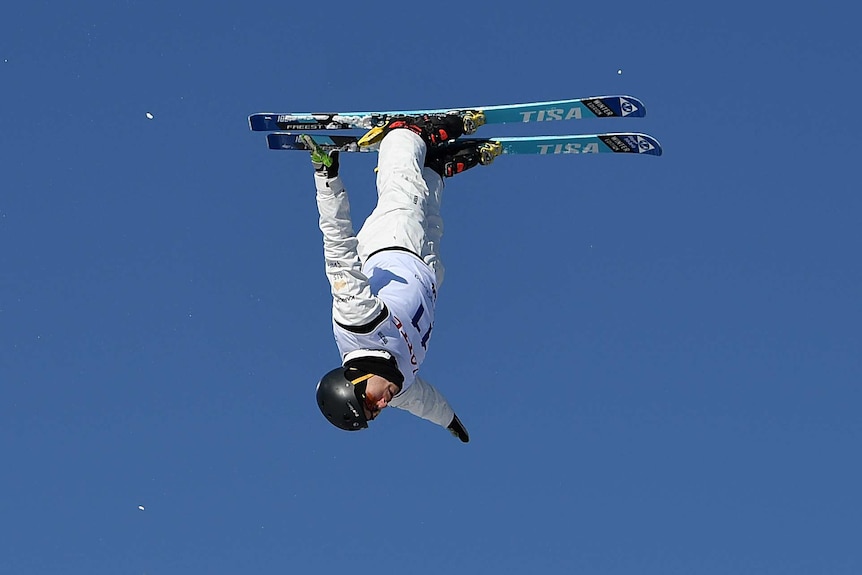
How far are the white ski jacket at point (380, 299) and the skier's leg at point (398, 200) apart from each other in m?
0.17

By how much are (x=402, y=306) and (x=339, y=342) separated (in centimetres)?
70

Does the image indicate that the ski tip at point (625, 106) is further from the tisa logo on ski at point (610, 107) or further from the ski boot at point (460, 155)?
the ski boot at point (460, 155)

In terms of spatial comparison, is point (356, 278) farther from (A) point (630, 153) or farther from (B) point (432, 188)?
(A) point (630, 153)

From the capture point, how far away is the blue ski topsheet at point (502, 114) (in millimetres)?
13984

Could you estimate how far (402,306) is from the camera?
11.6 meters

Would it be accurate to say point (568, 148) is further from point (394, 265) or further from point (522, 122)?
point (394, 265)

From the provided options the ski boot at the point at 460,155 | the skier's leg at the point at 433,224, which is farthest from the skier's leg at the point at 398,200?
the ski boot at the point at 460,155

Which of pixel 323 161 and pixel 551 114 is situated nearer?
pixel 323 161

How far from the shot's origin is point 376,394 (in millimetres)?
11195

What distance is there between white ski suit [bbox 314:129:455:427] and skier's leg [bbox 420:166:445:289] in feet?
0.03

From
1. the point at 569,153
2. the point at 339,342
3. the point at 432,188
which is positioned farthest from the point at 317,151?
the point at 569,153

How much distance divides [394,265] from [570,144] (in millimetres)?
3801

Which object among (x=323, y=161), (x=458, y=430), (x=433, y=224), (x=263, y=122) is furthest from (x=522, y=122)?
(x=323, y=161)

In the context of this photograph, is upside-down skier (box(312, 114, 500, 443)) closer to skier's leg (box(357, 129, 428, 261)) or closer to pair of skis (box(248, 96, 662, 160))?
skier's leg (box(357, 129, 428, 261))
